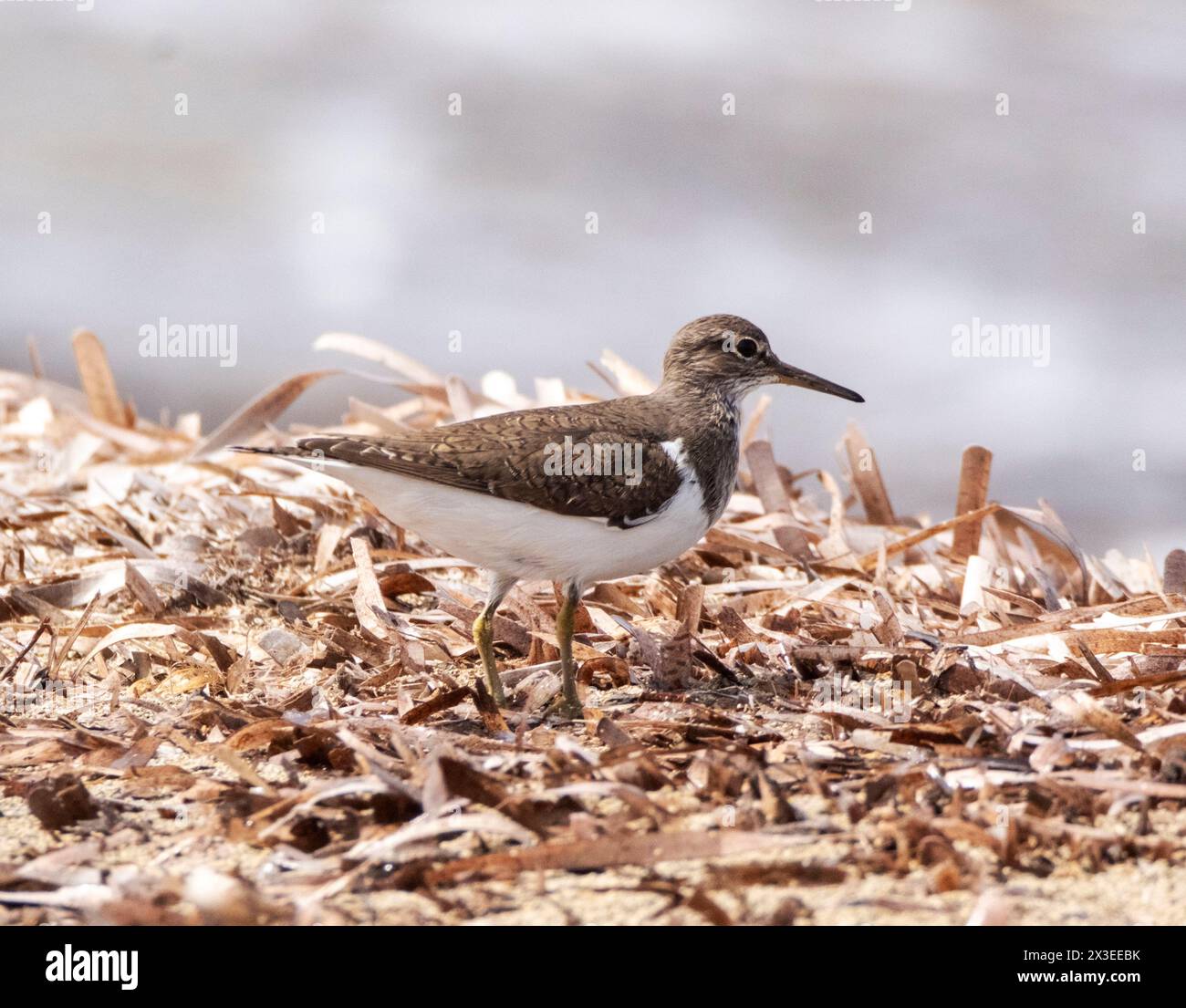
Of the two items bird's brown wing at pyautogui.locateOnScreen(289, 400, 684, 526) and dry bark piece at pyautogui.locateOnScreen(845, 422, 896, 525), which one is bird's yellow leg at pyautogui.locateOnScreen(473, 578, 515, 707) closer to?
bird's brown wing at pyautogui.locateOnScreen(289, 400, 684, 526)

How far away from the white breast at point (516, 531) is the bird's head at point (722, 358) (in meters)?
0.98

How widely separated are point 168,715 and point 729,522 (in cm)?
281

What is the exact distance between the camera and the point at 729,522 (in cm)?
595

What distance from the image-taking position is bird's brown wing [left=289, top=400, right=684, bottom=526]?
437cm

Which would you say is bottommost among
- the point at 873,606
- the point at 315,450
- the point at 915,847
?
the point at 915,847

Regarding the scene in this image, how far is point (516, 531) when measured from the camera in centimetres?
435

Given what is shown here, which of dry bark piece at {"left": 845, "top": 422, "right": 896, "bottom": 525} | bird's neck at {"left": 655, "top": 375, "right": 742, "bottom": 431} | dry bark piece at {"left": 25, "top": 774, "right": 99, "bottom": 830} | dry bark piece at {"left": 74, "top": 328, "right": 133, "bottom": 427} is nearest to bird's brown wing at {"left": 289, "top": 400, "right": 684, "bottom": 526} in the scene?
bird's neck at {"left": 655, "top": 375, "right": 742, "bottom": 431}

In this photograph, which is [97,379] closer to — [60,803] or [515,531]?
[515,531]

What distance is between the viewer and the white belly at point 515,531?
4.36m

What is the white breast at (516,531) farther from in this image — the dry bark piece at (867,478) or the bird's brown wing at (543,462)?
the dry bark piece at (867,478)

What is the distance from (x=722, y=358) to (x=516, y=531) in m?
1.40
